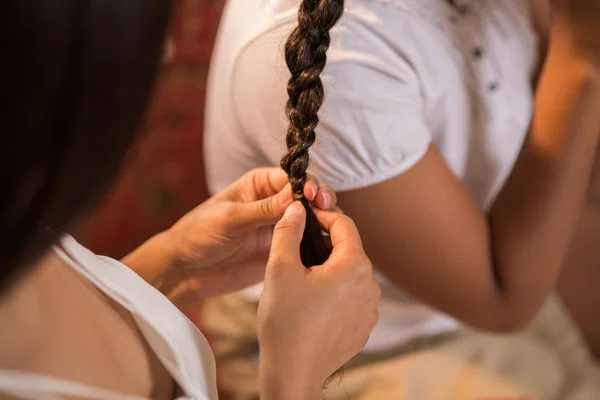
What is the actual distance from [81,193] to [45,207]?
19mm

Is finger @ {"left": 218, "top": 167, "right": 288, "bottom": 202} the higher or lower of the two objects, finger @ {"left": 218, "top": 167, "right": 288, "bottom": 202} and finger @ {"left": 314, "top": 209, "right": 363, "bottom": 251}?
the lower

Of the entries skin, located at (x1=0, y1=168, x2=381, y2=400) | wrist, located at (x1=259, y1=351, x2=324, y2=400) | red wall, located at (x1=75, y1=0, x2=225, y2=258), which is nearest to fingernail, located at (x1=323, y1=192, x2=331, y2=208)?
skin, located at (x1=0, y1=168, x2=381, y2=400)

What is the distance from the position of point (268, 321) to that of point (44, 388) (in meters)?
0.14

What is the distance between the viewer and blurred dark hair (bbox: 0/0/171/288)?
0.22 metres

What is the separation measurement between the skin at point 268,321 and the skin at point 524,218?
151 mm

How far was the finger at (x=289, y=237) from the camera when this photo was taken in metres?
0.38

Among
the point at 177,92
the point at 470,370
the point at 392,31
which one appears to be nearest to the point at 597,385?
the point at 470,370

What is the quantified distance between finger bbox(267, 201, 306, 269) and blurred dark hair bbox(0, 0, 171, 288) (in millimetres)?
143

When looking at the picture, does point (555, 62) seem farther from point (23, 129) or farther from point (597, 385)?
point (23, 129)

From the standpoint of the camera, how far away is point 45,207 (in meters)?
0.26

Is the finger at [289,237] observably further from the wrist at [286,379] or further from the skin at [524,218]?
the skin at [524,218]

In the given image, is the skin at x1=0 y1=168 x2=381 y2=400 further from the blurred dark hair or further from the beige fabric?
the beige fabric

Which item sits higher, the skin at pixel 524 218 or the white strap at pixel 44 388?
the white strap at pixel 44 388

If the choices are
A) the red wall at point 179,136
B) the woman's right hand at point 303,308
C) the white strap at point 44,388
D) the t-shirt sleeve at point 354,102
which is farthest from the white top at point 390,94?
the red wall at point 179,136
